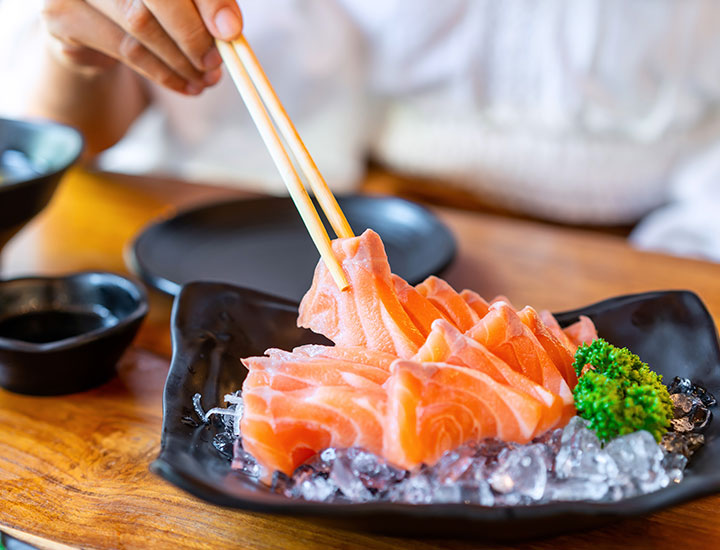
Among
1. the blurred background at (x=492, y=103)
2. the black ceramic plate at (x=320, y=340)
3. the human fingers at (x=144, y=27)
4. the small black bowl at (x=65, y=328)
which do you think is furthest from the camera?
the blurred background at (x=492, y=103)

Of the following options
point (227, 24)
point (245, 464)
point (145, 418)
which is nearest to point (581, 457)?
point (245, 464)

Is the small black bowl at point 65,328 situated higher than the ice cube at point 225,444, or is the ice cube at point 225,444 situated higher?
the ice cube at point 225,444

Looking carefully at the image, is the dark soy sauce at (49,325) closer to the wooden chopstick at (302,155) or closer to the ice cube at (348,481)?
the wooden chopstick at (302,155)

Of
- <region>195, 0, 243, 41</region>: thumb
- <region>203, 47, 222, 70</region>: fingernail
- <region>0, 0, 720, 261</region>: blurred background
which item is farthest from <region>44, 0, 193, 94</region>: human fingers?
<region>0, 0, 720, 261</region>: blurred background

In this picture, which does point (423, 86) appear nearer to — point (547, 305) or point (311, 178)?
point (547, 305)

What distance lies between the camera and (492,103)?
8.18 feet

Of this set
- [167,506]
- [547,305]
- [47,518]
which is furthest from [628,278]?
[47,518]

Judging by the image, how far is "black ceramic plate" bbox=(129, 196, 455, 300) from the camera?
5.63ft

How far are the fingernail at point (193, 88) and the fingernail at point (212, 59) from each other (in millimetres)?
121

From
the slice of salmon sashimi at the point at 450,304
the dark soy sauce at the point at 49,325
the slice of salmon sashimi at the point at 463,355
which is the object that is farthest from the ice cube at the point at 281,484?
the dark soy sauce at the point at 49,325

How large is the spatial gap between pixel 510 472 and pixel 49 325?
39.2 inches

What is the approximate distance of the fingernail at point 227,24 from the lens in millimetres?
1320

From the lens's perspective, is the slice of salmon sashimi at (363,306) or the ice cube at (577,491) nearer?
Result: the ice cube at (577,491)

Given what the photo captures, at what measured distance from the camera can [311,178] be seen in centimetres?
119
